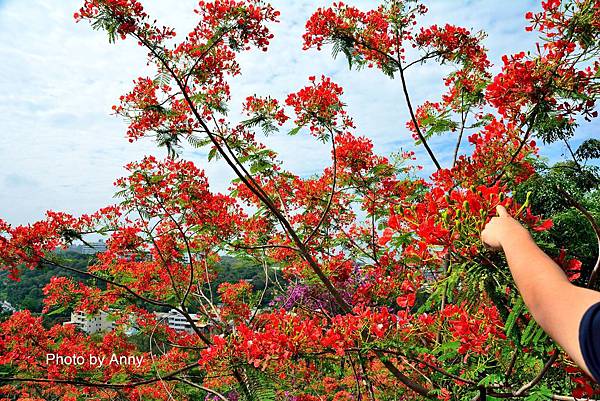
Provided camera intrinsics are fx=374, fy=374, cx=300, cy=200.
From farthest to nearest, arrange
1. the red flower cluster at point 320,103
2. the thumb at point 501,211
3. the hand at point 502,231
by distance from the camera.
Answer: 1. the red flower cluster at point 320,103
2. the thumb at point 501,211
3. the hand at point 502,231

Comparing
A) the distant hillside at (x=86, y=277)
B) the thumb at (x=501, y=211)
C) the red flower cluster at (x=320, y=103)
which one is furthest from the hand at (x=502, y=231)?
the distant hillside at (x=86, y=277)

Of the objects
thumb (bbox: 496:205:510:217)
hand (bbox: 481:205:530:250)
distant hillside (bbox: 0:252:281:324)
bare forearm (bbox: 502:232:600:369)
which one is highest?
distant hillside (bbox: 0:252:281:324)

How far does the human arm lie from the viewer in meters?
0.61

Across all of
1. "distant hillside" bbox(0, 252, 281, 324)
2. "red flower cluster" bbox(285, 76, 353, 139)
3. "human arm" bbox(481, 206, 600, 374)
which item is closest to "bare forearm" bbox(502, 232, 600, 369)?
"human arm" bbox(481, 206, 600, 374)

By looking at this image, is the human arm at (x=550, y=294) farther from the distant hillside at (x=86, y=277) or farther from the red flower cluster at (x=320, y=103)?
the distant hillside at (x=86, y=277)

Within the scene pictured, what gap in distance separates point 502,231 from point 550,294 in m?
0.28

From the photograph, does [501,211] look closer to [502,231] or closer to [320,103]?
[502,231]

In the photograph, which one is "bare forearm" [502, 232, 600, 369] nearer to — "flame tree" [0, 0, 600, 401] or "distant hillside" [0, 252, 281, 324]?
"flame tree" [0, 0, 600, 401]

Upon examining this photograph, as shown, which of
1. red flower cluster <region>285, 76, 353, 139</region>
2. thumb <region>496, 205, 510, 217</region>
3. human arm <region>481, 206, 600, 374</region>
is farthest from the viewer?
red flower cluster <region>285, 76, 353, 139</region>

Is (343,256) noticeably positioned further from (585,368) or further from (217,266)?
(585,368)

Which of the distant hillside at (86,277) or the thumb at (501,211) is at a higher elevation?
the distant hillside at (86,277)

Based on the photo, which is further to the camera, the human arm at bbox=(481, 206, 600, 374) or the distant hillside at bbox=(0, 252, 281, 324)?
the distant hillside at bbox=(0, 252, 281, 324)

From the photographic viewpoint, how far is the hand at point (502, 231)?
0.89m

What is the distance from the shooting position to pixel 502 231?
0.94 metres
